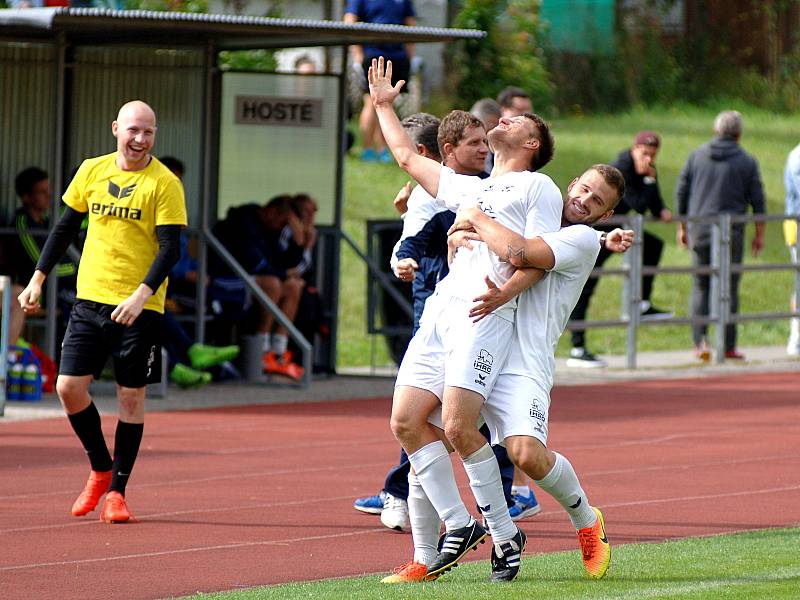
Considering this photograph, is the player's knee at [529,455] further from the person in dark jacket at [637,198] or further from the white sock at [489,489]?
the person in dark jacket at [637,198]

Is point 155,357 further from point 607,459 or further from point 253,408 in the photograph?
point 253,408

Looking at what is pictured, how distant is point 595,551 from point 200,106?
8857mm

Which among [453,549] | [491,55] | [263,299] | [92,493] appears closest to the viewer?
[453,549]

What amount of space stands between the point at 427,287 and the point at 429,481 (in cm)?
145

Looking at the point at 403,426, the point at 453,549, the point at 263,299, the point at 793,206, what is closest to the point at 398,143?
the point at 403,426

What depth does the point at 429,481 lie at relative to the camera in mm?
7078

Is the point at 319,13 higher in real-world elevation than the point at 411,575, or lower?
higher

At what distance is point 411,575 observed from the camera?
707 cm

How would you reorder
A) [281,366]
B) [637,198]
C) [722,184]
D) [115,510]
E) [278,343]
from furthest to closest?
1. [722,184]
2. [637,198]
3. [278,343]
4. [281,366]
5. [115,510]

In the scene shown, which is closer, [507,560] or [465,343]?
[465,343]

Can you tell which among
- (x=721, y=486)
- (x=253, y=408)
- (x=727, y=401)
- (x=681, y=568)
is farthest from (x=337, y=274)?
(x=681, y=568)

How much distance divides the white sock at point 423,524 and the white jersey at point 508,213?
0.87 meters

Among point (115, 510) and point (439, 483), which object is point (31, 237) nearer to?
point (115, 510)

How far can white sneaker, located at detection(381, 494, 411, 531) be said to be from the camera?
28.2ft
